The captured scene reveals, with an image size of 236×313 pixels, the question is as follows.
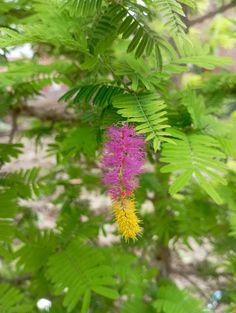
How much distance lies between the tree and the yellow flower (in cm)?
7

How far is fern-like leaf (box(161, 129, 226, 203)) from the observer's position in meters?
0.62

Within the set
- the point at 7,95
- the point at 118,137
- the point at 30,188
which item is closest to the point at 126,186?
the point at 118,137

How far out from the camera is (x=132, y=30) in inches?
26.4

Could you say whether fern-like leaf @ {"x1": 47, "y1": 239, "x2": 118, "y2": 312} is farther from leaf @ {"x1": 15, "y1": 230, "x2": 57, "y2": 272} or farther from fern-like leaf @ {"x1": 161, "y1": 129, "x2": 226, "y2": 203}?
fern-like leaf @ {"x1": 161, "y1": 129, "x2": 226, "y2": 203}

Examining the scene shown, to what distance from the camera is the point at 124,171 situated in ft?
2.16

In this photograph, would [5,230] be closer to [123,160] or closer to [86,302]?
[86,302]

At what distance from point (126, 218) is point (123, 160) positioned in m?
0.09

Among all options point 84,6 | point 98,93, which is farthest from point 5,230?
point 84,6

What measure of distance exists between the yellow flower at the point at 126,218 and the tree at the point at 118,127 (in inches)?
2.8

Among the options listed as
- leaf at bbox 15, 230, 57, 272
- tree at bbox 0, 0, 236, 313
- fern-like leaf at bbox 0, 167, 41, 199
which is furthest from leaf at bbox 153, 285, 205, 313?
Answer: fern-like leaf at bbox 0, 167, 41, 199

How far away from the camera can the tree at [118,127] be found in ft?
2.18

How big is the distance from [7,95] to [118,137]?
2.20 feet

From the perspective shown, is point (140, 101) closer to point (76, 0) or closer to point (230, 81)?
point (76, 0)

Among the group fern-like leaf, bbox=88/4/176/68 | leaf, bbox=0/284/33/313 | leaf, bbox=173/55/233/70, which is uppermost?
fern-like leaf, bbox=88/4/176/68
